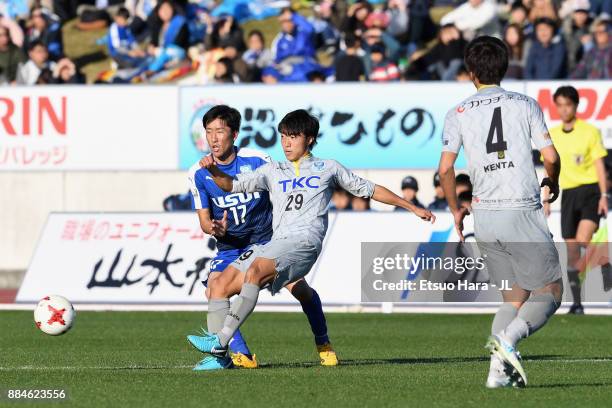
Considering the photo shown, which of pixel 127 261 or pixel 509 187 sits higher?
pixel 509 187

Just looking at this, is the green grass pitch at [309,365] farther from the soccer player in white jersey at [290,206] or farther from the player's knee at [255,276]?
the player's knee at [255,276]

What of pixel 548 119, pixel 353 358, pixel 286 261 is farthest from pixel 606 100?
pixel 286 261

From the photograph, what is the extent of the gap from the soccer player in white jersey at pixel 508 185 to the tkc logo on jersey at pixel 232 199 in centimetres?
260

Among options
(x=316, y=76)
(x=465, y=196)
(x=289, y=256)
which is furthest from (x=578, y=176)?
(x=316, y=76)

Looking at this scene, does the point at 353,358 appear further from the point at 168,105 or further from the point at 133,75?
the point at 133,75

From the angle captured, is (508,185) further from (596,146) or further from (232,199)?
(596,146)

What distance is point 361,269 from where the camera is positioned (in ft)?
60.6

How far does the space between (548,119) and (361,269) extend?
505 cm

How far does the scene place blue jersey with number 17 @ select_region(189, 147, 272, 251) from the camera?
10945 millimetres

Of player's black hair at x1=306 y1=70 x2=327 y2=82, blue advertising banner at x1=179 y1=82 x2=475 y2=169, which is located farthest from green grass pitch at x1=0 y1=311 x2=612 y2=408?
player's black hair at x1=306 y1=70 x2=327 y2=82

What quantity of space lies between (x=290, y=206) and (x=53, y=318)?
249 centimetres

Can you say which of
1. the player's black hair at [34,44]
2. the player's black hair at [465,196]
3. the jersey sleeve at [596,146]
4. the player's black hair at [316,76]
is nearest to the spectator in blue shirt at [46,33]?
the player's black hair at [34,44]

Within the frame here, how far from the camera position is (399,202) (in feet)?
33.2

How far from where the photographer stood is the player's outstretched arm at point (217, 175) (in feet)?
32.7
